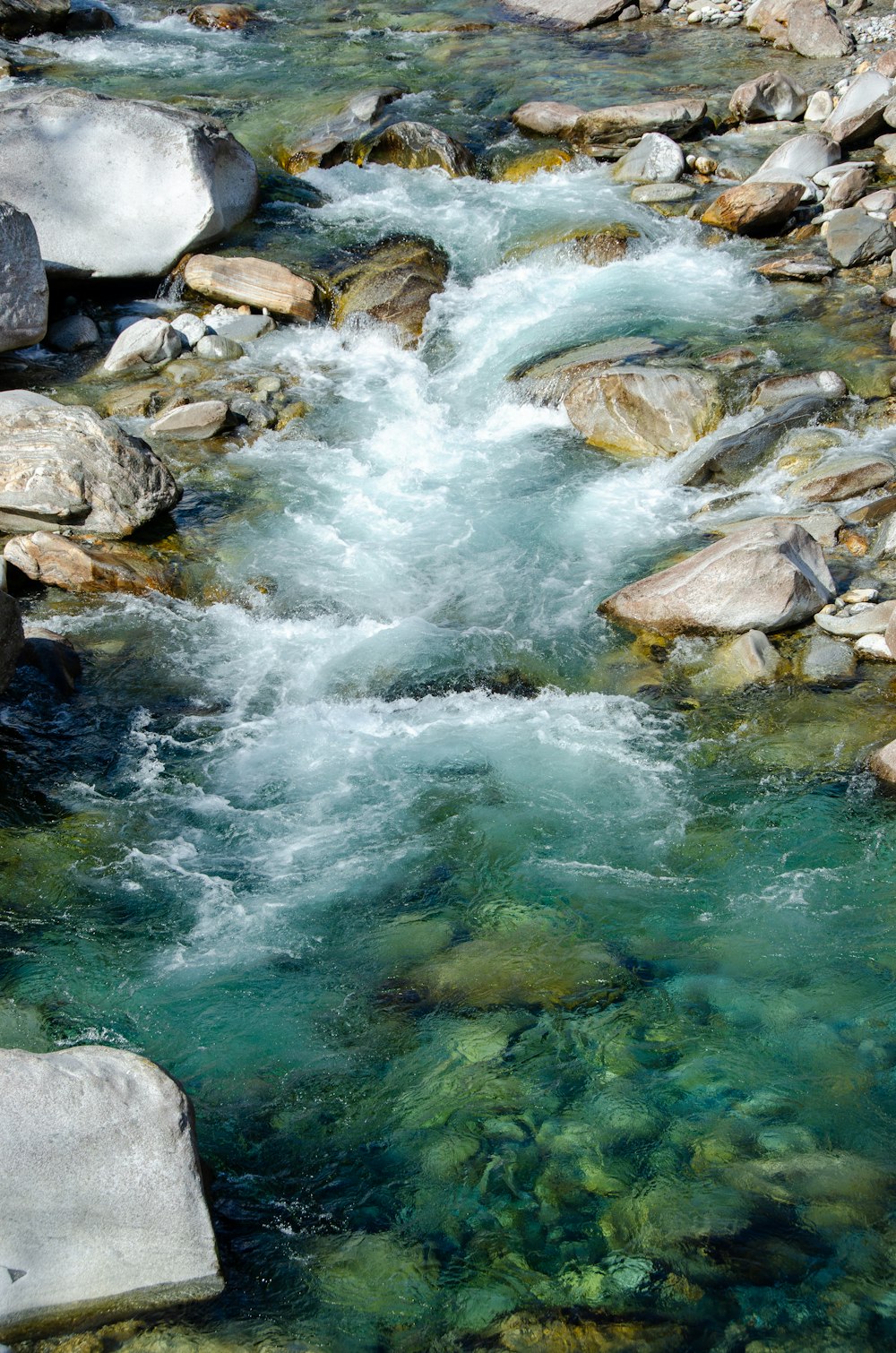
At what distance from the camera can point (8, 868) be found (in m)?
5.75

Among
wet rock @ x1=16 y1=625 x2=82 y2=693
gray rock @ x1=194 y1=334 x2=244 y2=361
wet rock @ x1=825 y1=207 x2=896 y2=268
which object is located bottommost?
wet rock @ x1=16 y1=625 x2=82 y2=693

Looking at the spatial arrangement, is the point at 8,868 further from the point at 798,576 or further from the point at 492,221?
the point at 492,221

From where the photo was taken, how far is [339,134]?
1470 centimetres

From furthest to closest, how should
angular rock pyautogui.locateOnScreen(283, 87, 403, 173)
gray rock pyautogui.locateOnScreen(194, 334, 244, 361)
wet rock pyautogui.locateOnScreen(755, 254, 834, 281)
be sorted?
angular rock pyautogui.locateOnScreen(283, 87, 403, 173) < wet rock pyautogui.locateOnScreen(755, 254, 834, 281) < gray rock pyautogui.locateOnScreen(194, 334, 244, 361)

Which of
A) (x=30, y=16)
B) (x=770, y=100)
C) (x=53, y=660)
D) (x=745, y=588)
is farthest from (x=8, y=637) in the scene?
(x=30, y=16)

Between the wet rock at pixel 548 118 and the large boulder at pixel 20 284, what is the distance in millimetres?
7748

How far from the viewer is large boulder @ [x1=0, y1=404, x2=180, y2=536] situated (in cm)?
838

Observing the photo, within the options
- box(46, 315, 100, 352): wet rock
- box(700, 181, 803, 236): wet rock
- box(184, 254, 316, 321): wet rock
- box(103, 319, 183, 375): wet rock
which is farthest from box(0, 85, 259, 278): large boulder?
box(700, 181, 803, 236): wet rock

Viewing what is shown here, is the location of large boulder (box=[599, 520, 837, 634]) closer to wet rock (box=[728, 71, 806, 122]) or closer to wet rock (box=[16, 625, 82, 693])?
wet rock (box=[16, 625, 82, 693])

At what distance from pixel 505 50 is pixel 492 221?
6.68 metres

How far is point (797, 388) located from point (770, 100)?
731 centimetres

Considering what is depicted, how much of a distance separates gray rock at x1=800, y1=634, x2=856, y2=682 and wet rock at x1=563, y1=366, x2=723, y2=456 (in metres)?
3.03

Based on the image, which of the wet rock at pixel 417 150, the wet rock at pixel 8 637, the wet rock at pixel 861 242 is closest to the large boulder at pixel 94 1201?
the wet rock at pixel 8 637

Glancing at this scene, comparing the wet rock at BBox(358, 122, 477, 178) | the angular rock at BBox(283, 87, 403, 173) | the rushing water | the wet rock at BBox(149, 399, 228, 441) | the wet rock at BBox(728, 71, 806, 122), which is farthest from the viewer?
the wet rock at BBox(728, 71, 806, 122)
